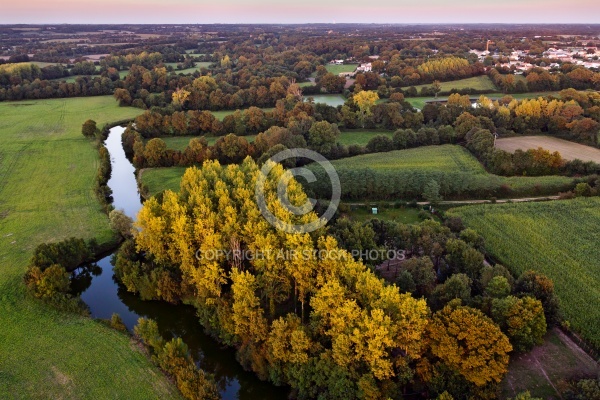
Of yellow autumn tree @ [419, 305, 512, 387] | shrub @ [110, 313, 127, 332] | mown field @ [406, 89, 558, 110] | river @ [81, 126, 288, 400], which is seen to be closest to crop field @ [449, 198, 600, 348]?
yellow autumn tree @ [419, 305, 512, 387]

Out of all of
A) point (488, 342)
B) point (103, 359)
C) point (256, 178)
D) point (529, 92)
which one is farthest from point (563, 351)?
point (529, 92)

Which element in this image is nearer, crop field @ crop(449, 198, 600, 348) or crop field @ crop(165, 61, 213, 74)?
crop field @ crop(449, 198, 600, 348)

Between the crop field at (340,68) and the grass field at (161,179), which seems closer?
the grass field at (161,179)

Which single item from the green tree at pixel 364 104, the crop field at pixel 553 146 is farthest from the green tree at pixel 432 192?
the green tree at pixel 364 104

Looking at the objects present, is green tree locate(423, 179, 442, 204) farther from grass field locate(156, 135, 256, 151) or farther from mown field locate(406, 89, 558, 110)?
mown field locate(406, 89, 558, 110)

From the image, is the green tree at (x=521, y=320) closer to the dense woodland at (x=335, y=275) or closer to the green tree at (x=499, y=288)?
the dense woodland at (x=335, y=275)
